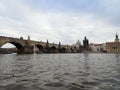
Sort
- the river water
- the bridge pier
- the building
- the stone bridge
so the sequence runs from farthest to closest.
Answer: the building
the bridge pier
the stone bridge
the river water

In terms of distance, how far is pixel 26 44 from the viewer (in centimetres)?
10731

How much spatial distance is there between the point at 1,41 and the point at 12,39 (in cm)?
793

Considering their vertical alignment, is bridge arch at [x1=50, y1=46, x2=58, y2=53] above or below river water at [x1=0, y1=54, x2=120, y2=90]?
above

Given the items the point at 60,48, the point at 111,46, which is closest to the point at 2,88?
the point at 60,48

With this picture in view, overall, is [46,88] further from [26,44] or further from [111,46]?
[111,46]

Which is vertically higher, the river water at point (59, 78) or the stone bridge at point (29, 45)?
the stone bridge at point (29, 45)

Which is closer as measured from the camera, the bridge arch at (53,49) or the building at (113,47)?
the bridge arch at (53,49)

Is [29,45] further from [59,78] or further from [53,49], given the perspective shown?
[59,78]

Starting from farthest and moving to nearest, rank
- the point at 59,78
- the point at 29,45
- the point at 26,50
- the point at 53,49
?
1. the point at 53,49
2. the point at 26,50
3. the point at 29,45
4. the point at 59,78

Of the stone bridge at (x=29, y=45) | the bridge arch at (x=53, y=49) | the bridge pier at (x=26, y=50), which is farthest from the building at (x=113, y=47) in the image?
the bridge pier at (x=26, y=50)

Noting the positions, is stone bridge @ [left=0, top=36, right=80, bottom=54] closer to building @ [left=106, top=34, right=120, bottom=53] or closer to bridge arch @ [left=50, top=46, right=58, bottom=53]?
bridge arch @ [left=50, top=46, right=58, bottom=53]

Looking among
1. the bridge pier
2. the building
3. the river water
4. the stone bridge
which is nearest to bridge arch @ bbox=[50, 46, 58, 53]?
the stone bridge

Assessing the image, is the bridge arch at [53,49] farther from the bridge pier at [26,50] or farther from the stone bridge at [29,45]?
the bridge pier at [26,50]

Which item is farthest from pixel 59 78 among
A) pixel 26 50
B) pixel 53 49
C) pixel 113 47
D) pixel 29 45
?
pixel 113 47
